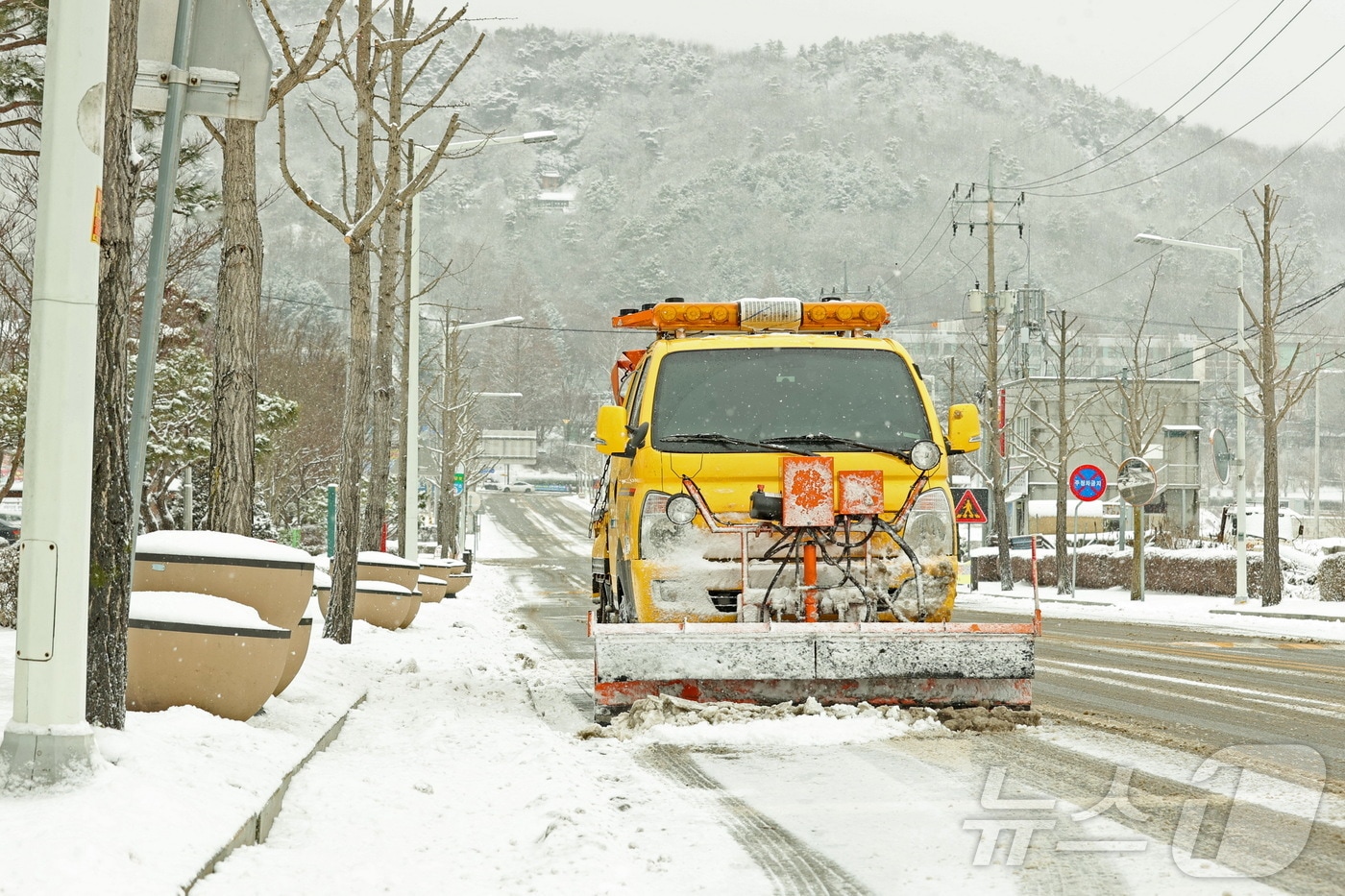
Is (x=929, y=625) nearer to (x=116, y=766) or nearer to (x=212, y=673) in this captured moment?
(x=212, y=673)

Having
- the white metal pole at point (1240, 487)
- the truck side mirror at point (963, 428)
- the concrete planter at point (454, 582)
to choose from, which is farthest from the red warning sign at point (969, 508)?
the truck side mirror at point (963, 428)

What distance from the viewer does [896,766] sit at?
6.75m

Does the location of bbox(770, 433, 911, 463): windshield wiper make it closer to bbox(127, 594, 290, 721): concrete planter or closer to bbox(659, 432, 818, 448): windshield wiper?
bbox(659, 432, 818, 448): windshield wiper

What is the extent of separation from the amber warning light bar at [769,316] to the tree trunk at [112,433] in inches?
182

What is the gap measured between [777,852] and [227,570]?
149 inches

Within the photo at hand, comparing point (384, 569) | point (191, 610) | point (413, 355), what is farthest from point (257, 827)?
point (413, 355)

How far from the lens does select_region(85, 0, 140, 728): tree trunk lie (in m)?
6.11

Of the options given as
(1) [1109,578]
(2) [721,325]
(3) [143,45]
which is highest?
(3) [143,45]

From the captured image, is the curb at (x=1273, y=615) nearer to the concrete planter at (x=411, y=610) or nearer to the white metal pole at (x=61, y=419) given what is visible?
the concrete planter at (x=411, y=610)

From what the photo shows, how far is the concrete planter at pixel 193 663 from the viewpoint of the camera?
22.6ft

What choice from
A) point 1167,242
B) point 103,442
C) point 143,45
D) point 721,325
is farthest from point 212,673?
point 1167,242

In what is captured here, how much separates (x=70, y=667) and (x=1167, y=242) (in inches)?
1169

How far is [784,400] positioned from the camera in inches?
372

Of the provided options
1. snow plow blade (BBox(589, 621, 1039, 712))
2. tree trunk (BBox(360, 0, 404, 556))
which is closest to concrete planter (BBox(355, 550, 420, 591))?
tree trunk (BBox(360, 0, 404, 556))
